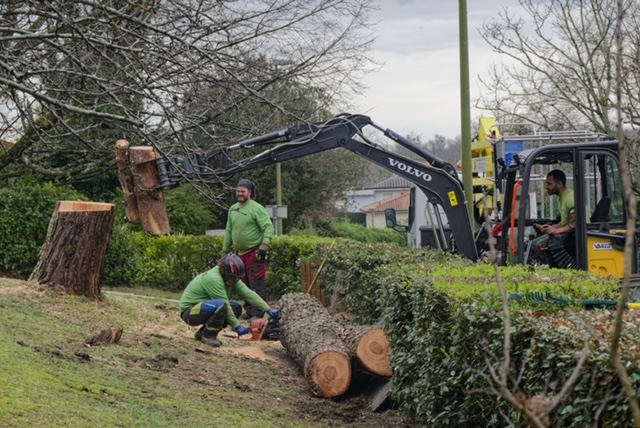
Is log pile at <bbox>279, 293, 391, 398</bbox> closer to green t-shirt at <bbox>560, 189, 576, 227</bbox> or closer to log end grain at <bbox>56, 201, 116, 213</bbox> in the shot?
green t-shirt at <bbox>560, 189, 576, 227</bbox>

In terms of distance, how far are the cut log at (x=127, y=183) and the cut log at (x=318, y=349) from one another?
2330mm

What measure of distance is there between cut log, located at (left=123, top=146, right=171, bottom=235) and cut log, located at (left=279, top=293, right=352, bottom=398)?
2.01m

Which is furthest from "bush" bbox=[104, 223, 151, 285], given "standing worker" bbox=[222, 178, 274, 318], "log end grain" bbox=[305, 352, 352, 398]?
"log end grain" bbox=[305, 352, 352, 398]

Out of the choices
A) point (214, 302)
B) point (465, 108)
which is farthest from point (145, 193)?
point (465, 108)

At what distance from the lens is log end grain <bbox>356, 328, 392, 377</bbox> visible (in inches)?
380

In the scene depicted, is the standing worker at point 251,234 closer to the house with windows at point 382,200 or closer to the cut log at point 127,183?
the cut log at point 127,183

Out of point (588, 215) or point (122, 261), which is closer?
point (588, 215)

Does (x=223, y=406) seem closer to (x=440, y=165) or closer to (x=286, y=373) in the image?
(x=286, y=373)

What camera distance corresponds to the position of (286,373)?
10828 millimetres

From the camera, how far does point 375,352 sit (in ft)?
31.9

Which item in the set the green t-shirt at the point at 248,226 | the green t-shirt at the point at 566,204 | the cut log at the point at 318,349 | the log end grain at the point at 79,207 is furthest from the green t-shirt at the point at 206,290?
the green t-shirt at the point at 566,204

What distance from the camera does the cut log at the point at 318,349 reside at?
9750 mm

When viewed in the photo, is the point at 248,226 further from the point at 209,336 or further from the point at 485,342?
the point at 485,342

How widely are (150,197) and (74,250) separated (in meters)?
1.37
